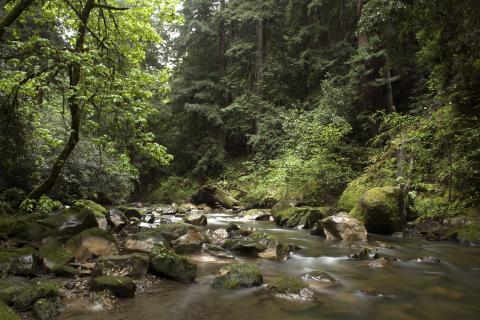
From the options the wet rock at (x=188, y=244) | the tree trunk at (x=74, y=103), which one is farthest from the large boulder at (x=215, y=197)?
the tree trunk at (x=74, y=103)

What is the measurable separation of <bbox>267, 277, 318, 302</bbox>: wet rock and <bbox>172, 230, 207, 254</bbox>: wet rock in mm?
3027

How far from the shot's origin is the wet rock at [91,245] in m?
7.14

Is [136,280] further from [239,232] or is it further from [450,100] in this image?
[450,100]

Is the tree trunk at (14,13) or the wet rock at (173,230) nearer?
the tree trunk at (14,13)

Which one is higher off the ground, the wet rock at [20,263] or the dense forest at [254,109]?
the dense forest at [254,109]

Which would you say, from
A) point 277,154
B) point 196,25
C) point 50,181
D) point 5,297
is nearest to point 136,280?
point 5,297

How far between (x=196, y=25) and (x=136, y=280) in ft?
78.8

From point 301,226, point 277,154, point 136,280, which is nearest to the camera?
point 136,280

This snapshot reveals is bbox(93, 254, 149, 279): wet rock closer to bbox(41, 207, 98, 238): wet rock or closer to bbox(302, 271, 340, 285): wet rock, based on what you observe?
bbox(41, 207, 98, 238): wet rock

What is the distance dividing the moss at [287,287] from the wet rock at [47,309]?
Result: 9.82ft

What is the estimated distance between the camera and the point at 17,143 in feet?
29.3

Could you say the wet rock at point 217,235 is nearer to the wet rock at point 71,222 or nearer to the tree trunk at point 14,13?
the wet rock at point 71,222

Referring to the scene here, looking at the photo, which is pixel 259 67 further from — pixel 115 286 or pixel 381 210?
pixel 115 286

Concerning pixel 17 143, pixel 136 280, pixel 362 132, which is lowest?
pixel 136 280
